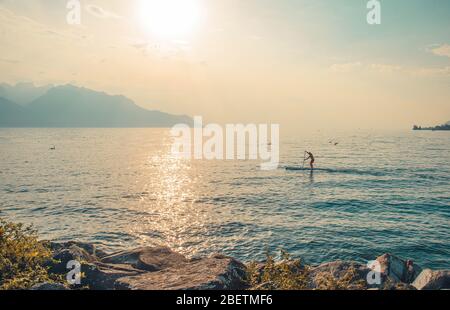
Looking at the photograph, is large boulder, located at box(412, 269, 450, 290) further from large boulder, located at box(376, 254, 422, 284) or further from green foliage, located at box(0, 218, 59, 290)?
green foliage, located at box(0, 218, 59, 290)

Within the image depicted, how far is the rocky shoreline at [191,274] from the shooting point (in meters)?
11.6

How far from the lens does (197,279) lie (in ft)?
38.2

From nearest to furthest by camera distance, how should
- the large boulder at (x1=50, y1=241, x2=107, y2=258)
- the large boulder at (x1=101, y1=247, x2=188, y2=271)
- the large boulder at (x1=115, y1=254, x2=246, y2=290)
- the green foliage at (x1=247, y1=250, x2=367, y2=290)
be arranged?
the green foliage at (x1=247, y1=250, x2=367, y2=290) → the large boulder at (x1=115, y1=254, x2=246, y2=290) → the large boulder at (x1=101, y1=247, x2=188, y2=271) → the large boulder at (x1=50, y1=241, x2=107, y2=258)

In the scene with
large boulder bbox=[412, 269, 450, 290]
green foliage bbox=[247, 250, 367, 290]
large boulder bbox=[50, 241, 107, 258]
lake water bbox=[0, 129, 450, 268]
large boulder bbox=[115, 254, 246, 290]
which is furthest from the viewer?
lake water bbox=[0, 129, 450, 268]

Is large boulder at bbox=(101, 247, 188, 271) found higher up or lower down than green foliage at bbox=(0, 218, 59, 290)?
lower down

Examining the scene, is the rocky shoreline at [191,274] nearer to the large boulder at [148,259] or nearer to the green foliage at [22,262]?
the large boulder at [148,259]

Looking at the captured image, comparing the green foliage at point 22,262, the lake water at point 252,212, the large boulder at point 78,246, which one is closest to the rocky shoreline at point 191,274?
the green foliage at point 22,262

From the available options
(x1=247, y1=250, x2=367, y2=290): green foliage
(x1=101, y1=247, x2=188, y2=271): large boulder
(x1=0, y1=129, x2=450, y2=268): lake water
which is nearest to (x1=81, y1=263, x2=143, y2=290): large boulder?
(x1=101, y1=247, x2=188, y2=271): large boulder

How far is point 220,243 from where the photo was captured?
24.1m

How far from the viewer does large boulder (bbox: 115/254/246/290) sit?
11367 mm

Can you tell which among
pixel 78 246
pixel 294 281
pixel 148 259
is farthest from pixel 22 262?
pixel 294 281

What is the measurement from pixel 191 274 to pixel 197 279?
2.73 feet

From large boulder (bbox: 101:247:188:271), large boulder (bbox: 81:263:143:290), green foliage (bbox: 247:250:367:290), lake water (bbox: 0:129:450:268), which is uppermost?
green foliage (bbox: 247:250:367:290)
